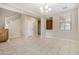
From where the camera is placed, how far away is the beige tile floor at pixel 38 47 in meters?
2.15

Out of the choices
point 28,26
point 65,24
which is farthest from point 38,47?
point 65,24

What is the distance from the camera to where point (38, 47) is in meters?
2.17

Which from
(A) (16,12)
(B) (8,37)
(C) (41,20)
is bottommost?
(B) (8,37)

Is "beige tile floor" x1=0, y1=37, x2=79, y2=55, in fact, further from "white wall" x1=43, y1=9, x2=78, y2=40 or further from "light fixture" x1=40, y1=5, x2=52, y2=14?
"light fixture" x1=40, y1=5, x2=52, y2=14

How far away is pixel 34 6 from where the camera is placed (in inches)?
87.3

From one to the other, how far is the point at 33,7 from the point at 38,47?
73cm

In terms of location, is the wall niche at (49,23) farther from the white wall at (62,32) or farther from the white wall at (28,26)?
the white wall at (28,26)

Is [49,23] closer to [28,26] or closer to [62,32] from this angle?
[62,32]

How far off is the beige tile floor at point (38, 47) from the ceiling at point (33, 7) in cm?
48

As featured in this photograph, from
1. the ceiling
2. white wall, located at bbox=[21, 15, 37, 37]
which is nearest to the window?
the ceiling

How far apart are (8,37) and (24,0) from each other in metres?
0.72

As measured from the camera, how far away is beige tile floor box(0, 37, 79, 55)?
215 cm
